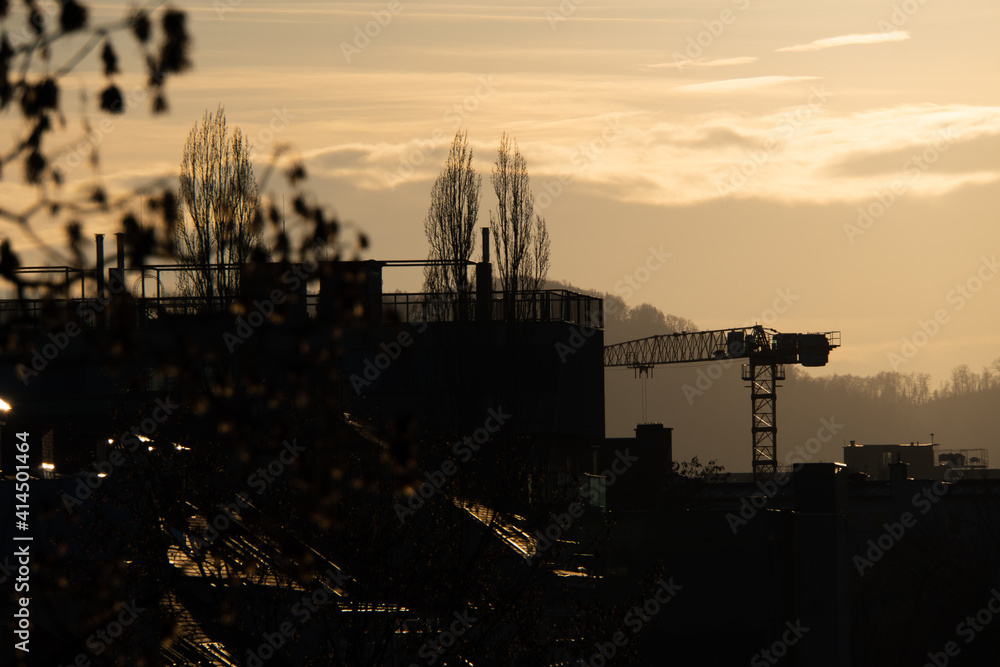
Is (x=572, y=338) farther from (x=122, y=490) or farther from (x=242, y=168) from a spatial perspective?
(x=122, y=490)

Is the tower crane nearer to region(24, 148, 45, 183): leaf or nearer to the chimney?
the chimney

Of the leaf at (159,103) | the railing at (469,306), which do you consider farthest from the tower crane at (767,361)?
the leaf at (159,103)

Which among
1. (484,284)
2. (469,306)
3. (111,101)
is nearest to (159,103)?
(111,101)

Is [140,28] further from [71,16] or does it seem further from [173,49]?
[71,16]

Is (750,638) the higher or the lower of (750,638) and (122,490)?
the lower

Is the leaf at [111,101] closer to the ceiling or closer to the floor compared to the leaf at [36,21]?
closer to the floor

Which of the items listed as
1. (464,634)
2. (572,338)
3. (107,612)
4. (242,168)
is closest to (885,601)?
(572,338)

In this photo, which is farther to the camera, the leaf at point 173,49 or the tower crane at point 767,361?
the tower crane at point 767,361

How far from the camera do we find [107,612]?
6297 millimetres

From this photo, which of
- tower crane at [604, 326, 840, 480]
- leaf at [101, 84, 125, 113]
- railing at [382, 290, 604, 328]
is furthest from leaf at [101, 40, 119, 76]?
tower crane at [604, 326, 840, 480]

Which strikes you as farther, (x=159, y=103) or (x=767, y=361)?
(x=767, y=361)

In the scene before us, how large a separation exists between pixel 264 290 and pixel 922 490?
211 ft

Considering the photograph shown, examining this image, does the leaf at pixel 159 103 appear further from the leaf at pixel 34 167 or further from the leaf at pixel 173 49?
the leaf at pixel 34 167

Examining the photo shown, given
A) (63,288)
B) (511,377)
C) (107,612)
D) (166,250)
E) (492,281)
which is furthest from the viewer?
(492,281)
